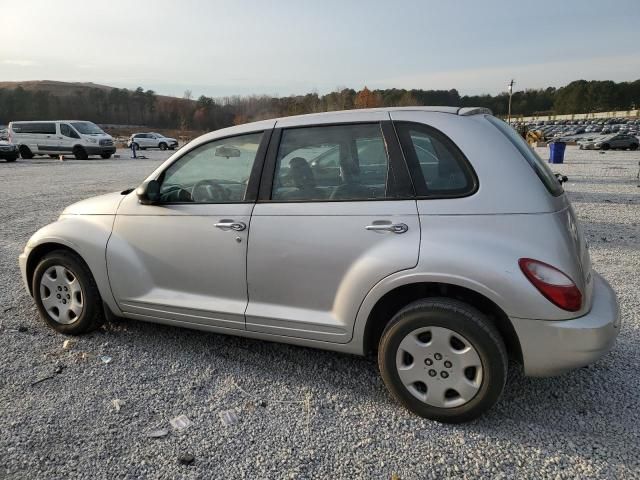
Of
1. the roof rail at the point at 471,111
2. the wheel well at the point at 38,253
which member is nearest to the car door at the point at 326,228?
the roof rail at the point at 471,111

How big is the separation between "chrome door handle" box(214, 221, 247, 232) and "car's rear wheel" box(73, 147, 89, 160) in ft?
94.3

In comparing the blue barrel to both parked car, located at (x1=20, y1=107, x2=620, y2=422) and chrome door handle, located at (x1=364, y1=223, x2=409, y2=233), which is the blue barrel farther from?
chrome door handle, located at (x1=364, y1=223, x2=409, y2=233)

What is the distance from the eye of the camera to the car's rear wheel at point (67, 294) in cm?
378

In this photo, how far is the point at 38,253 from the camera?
405 centimetres

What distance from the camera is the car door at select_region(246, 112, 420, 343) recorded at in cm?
275

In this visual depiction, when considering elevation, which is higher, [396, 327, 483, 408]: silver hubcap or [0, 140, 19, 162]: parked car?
[0, 140, 19, 162]: parked car

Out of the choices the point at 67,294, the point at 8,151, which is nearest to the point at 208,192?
the point at 67,294

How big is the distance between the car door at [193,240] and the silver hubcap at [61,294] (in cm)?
44

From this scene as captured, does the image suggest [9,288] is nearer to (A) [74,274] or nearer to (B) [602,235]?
(A) [74,274]

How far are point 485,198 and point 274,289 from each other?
140 cm

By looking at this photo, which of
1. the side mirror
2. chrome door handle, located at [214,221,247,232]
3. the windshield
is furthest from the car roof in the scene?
the windshield

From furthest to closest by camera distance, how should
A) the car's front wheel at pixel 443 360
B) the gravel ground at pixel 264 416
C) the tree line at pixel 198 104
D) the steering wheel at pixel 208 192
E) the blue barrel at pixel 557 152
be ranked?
the tree line at pixel 198 104, the blue barrel at pixel 557 152, the steering wheel at pixel 208 192, the car's front wheel at pixel 443 360, the gravel ground at pixel 264 416

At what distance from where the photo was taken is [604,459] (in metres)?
2.43

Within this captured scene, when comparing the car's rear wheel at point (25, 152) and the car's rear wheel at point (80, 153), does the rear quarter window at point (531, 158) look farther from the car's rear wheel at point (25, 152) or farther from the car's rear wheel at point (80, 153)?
the car's rear wheel at point (25, 152)
